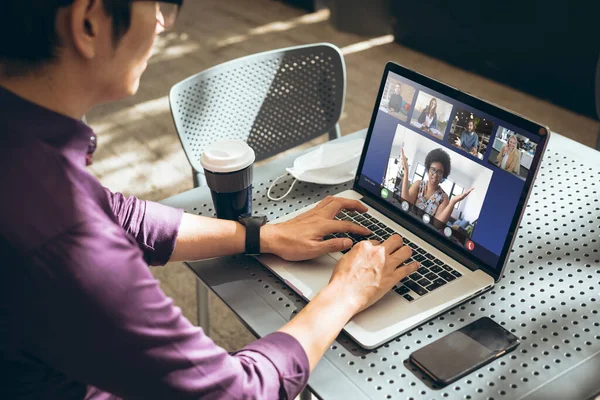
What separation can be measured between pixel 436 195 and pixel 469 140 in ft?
0.38

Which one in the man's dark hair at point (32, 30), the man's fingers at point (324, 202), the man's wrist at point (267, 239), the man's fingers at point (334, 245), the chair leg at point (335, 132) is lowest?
the chair leg at point (335, 132)

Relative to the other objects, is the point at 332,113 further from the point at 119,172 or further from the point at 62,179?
the point at 119,172

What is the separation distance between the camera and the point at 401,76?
47.3 inches

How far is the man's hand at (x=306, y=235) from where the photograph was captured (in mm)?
1138

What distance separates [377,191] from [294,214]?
0.17 metres

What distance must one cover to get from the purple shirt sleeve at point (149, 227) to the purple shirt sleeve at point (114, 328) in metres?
0.34

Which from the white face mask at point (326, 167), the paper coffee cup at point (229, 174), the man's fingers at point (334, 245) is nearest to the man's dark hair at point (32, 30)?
the paper coffee cup at point (229, 174)

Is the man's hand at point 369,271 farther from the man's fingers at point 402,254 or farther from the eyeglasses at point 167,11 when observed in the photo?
the eyeglasses at point 167,11

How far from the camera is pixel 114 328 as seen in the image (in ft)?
2.43

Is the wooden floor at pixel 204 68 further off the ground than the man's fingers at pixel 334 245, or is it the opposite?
the man's fingers at pixel 334 245

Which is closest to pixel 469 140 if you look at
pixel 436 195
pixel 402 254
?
pixel 436 195

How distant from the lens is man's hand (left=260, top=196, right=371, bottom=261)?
1138 millimetres

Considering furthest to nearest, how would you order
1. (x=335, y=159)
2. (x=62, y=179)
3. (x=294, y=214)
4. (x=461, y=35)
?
(x=461, y=35), (x=335, y=159), (x=294, y=214), (x=62, y=179)

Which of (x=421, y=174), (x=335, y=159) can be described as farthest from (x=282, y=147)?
(x=421, y=174)
